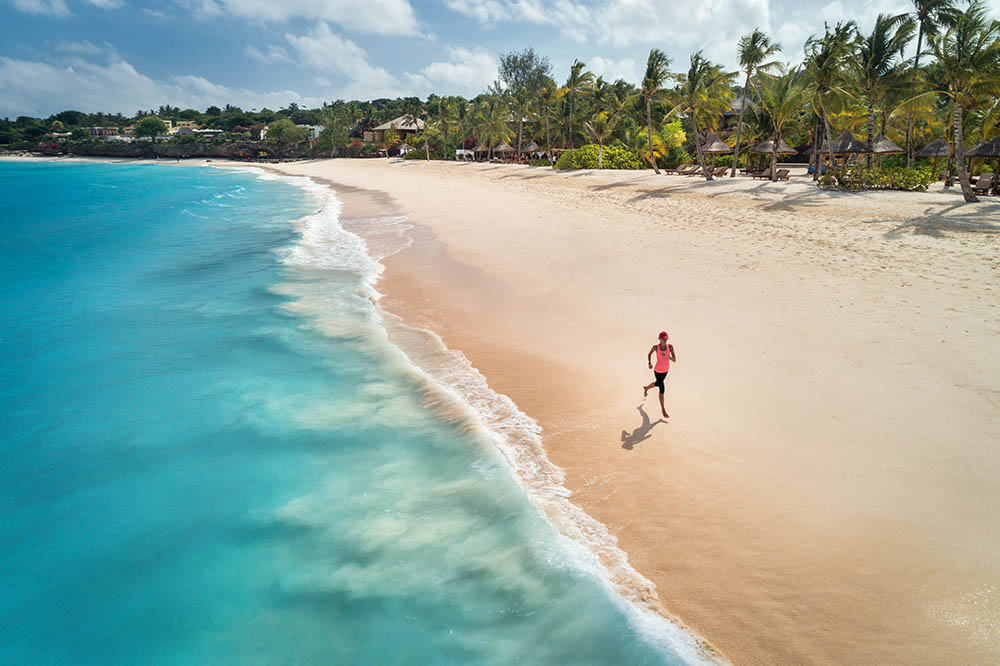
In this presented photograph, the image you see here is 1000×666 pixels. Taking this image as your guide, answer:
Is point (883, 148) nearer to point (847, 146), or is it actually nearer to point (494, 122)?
point (847, 146)

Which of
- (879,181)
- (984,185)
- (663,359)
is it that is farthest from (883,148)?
(663,359)

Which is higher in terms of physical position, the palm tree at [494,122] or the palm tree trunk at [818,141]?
the palm tree at [494,122]

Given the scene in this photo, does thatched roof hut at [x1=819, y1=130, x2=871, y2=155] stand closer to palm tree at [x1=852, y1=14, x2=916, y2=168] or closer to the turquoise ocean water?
palm tree at [x1=852, y1=14, x2=916, y2=168]

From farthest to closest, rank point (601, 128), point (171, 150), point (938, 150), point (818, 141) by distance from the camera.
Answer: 1. point (171, 150)
2. point (601, 128)
3. point (818, 141)
4. point (938, 150)

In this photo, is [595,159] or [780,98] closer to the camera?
[780,98]

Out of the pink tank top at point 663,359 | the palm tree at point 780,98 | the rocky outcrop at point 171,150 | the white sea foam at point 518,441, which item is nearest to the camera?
the white sea foam at point 518,441

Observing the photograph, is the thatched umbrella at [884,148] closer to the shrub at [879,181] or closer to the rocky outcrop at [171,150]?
the shrub at [879,181]

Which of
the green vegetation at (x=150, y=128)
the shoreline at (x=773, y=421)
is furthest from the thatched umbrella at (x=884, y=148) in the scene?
the green vegetation at (x=150, y=128)
